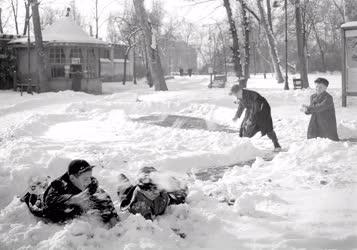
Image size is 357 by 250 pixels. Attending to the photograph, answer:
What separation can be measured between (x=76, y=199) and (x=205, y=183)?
2.47 m

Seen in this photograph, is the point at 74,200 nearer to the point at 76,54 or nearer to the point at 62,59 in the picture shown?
the point at 62,59

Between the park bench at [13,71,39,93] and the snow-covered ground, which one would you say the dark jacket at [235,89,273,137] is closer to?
the snow-covered ground

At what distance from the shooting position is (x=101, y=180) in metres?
6.77

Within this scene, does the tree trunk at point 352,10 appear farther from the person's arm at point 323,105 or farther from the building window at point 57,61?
the person's arm at point 323,105

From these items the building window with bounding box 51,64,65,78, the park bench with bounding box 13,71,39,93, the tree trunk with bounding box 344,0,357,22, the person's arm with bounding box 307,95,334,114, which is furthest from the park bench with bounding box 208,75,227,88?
the person's arm with bounding box 307,95,334,114

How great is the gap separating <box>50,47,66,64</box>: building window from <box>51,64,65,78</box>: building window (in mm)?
306

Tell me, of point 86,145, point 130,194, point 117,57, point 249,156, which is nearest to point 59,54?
point 86,145

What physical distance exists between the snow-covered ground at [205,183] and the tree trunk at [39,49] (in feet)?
38.6

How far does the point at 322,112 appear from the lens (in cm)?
911

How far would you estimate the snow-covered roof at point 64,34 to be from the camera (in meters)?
26.7

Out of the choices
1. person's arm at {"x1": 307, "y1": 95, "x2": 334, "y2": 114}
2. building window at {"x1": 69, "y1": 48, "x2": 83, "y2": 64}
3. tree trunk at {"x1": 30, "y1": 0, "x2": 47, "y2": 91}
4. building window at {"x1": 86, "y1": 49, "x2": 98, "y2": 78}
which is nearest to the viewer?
person's arm at {"x1": 307, "y1": 95, "x2": 334, "y2": 114}

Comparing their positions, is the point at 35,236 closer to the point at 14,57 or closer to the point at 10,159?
the point at 10,159

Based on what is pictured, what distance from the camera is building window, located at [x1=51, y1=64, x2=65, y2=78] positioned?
27047mm

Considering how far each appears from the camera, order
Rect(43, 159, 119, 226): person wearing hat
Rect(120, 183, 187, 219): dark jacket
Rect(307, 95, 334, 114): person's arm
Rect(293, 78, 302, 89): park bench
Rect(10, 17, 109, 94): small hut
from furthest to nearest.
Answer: Rect(10, 17, 109, 94): small hut, Rect(293, 78, 302, 89): park bench, Rect(307, 95, 334, 114): person's arm, Rect(120, 183, 187, 219): dark jacket, Rect(43, 159, 119, 226): person wearing hat
